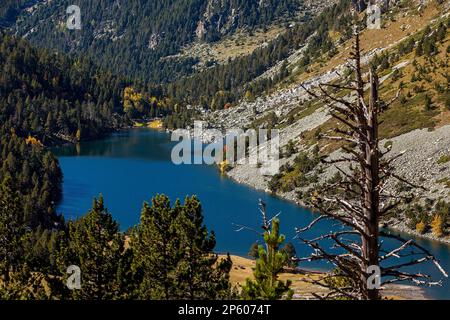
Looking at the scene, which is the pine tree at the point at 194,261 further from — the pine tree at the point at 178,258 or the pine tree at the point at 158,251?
the pine tree at the point at 158,251

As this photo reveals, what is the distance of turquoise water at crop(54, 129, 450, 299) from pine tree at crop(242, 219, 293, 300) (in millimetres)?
46854

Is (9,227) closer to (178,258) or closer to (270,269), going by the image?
(178,258)

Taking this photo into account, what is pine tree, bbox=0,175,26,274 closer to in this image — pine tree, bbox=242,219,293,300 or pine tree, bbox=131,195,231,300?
pine tree, bbox=131,195,231,300

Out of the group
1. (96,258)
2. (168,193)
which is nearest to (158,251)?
(96,258)

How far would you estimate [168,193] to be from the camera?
114500 millimetres

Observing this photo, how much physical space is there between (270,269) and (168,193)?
97651mm

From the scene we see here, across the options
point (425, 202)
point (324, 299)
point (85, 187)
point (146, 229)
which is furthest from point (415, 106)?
point (324, 299)

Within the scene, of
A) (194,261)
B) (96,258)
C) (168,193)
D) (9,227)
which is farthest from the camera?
(168,193)

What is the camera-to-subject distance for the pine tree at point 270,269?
55.1ft

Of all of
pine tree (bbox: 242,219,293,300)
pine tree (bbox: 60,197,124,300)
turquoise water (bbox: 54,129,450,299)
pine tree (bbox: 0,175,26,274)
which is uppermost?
turquoise water (bbox: 54,129,450,299)

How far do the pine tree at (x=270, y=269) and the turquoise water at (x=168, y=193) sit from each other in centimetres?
4685

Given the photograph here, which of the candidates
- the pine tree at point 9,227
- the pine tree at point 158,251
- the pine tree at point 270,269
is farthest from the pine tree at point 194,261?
the pine tree at point 270,269

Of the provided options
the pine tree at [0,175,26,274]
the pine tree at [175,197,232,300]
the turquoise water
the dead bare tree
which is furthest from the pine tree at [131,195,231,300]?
the dead bare tree

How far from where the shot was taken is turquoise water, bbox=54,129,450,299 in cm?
8956
